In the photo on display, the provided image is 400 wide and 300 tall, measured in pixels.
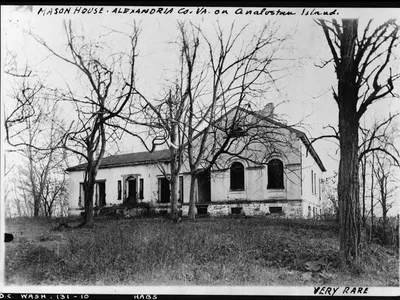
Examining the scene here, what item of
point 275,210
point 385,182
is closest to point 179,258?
point 275,210

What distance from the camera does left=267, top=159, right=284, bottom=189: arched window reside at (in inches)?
334

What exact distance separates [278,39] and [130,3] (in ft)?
10.0

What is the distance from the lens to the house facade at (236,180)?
27.0 ft

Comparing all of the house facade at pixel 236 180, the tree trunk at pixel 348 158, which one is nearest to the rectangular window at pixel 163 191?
the house facade at pixel 236 180

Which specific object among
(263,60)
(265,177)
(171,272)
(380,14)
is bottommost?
(171,272)

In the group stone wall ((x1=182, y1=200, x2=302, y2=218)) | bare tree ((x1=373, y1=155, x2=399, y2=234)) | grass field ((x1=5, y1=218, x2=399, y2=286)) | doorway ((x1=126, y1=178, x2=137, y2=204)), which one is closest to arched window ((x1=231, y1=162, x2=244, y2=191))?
stone wall ((x1=182, y1=200, x2=302, y2=218))

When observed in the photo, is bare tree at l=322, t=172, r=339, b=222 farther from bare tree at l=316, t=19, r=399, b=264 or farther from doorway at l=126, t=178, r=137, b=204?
doorway at l=126, t=178, r=137, b=204

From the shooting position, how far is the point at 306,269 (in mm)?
7129

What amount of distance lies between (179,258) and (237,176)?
258cm

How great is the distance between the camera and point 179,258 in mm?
7301

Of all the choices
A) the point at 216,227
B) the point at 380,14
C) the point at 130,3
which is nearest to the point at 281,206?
the point at 216,227

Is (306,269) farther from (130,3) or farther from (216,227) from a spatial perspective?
(130,3)

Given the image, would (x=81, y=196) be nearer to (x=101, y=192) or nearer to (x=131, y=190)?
(x=101, y=192)

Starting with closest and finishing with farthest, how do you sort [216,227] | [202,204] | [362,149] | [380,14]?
[380,14], [362,149], [216,227], [202,204]
